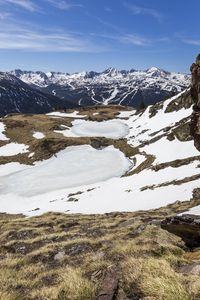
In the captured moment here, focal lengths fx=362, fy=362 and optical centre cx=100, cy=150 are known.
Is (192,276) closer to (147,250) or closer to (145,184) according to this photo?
(147,250)

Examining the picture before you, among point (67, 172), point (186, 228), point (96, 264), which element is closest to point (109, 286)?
point (96, 264)

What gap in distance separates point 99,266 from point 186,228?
3.96 m

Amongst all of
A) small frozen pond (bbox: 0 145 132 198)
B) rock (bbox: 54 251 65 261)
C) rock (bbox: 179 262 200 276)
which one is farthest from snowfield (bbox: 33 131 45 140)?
rock (bbox: 179 262 200 276)

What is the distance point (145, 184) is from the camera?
45906 mm

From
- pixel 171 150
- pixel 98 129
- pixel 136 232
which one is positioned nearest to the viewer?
pixel 136 232

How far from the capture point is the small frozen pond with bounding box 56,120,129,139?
354 feet

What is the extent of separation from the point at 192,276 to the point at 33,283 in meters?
5.40

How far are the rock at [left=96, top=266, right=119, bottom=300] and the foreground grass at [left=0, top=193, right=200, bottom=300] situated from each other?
81 mm

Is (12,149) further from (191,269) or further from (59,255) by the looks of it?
(191,269)

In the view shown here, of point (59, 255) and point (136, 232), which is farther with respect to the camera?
point (136, 232)

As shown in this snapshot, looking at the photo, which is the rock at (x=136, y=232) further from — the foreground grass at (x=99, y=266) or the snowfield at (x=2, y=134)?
the snowfield at (x=2, y=134)

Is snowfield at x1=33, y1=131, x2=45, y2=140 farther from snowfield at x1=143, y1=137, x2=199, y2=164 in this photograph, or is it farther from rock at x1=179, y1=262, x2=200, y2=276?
rock at x1=179, y1=262, x2=200, y2=276

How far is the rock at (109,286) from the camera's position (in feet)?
29.5

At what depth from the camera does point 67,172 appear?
233 feet
